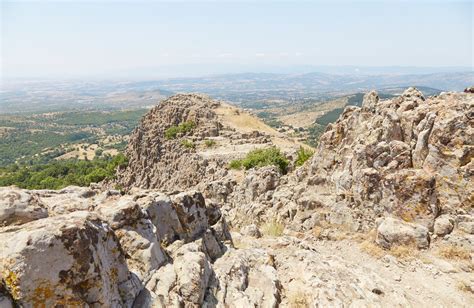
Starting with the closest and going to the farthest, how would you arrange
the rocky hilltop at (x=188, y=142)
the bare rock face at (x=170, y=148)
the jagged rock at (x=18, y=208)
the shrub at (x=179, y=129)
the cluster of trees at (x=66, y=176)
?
the jagged rock at (x=18, y=208), the rocky hilltop at (x=188, y=142), the bare rock face at (x=170, y=148), the shrub at (x=179, y=129), the cluster of trees at (x=66, y=176)

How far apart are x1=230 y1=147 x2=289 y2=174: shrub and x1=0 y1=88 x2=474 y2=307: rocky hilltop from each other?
9380 millimetres

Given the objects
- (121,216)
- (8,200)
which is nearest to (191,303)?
(121,216)

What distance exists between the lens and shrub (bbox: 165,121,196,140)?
163 feet

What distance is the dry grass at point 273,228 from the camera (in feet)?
61.8

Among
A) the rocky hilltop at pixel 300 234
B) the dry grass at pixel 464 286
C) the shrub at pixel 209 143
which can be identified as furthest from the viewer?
the shrub at pixel 209 143

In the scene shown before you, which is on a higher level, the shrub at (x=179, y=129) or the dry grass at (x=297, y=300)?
the dry grass at (x=297, y=300)

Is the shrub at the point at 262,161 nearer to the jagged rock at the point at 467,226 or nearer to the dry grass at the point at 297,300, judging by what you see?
the jagged rock at the point at 467,226

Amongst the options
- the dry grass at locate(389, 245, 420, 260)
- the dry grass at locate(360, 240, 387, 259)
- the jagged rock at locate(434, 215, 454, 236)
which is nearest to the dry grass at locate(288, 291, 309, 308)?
the dry grass at locate(360, 240, 387, 259)

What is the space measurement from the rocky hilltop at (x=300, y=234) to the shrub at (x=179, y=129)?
27108 mm

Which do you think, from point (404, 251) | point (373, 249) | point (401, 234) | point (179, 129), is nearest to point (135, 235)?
point (373, 249)

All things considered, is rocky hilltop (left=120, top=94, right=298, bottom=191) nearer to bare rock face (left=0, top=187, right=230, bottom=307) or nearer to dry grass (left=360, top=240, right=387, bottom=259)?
dry grass (left=360, top=240, right=387, bottom=259)

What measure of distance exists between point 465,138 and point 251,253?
10306 millimetres

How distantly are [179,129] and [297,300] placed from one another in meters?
41.3

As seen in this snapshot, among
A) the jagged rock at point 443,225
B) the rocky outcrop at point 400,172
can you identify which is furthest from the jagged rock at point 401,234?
the rocky outcrop at point 400,172
